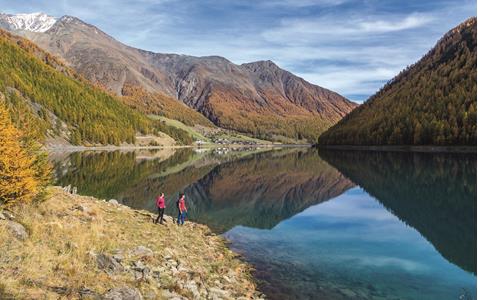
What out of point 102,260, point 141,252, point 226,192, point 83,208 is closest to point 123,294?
point 102,260

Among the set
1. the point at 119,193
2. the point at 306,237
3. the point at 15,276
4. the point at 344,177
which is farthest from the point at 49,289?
the point at 344,177

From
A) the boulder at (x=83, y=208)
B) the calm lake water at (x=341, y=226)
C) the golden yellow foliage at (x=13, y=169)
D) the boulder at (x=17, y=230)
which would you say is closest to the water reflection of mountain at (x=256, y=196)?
the calm lake water at (x=341, y=226)

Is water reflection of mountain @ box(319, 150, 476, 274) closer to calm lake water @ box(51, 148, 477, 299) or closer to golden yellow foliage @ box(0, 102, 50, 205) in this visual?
calm lake water @ box(51, 148, 477, 299)

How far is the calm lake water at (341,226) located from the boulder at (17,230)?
13.5 meters

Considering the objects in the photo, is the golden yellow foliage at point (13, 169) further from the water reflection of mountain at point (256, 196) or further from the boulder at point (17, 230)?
the water reflection of mountain at point (256, 196)

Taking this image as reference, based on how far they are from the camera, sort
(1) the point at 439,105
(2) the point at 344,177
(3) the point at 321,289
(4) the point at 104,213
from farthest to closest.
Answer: (1) the point at 439,105, (2) the point at 344,177, (4) the point at 104,213, (3) the point at 321,289

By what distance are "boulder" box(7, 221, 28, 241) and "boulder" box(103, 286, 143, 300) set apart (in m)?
7.82

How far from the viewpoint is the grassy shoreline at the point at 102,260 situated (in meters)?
16.6

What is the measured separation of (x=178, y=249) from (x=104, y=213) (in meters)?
9.54

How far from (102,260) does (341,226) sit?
30.9 meters

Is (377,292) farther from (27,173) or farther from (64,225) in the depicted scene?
(27,173)

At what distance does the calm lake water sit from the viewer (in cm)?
→ 2581

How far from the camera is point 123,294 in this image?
1639 centimetres

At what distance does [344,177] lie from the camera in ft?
308
